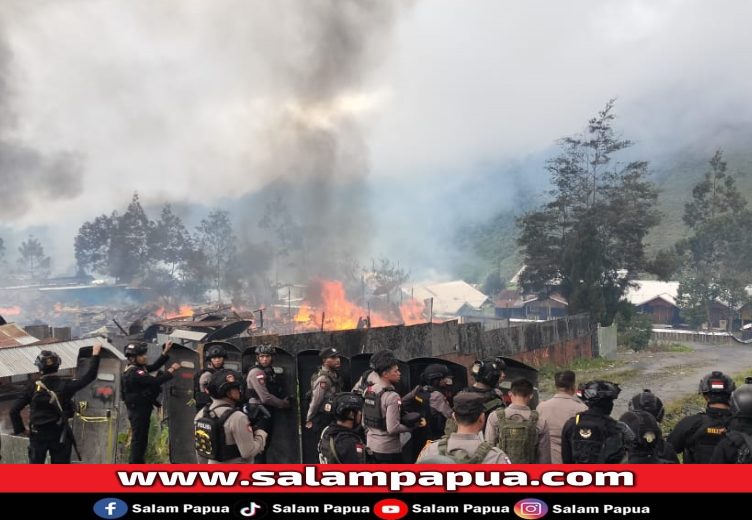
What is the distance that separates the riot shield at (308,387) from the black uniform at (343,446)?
2.58 meters

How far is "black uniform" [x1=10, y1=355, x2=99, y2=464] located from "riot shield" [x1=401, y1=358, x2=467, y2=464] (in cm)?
378

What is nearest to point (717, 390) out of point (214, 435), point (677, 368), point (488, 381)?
point (488, 381)

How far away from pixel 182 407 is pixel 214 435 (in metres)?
3.29

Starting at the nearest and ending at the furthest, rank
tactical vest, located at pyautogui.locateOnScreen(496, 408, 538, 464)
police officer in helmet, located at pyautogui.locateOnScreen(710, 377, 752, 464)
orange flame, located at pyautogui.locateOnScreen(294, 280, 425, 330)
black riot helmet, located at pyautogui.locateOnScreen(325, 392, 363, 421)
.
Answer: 1. police officer in helmet, located at pyautogui.locateOnScreen(710, 377, 752, 464)
2. black riot helmet, located at pyautogui.locateOnScreen(325, 392, 363, 421)
3. tactical vest, located at pyautogui.locateOnScreen(496, 408, 538, 464)
4. orange flame, located at pyautogui.locateOnScreen(294, 280, 425, 330)

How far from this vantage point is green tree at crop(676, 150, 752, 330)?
1715 inches

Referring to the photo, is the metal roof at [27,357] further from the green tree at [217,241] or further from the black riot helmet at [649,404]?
the green tree at [217,241]

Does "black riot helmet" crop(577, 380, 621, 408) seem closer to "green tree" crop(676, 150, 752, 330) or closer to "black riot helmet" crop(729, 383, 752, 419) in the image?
"black riot helmet" crop(729, 383, 752, 419)

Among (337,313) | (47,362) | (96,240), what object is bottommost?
(47,362)

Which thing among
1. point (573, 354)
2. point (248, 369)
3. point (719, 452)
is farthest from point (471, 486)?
point (573, 354)

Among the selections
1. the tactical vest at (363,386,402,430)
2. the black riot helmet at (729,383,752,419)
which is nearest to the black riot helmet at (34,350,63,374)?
the tactical vest at (363,386,402,430)

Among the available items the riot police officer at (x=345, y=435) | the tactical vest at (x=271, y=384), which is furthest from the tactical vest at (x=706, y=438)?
the tactical vest at (x=271, y=384)

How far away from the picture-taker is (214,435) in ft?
17.1
